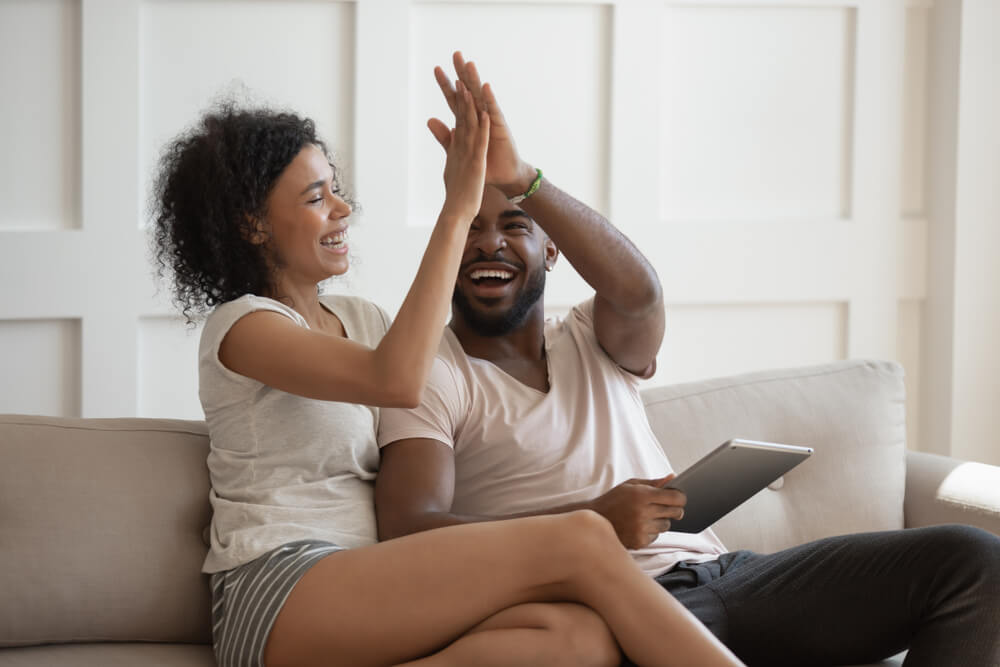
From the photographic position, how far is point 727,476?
1.53m

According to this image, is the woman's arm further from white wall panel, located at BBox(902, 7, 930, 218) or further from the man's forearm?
white wall panel, located at BBox(902, 7, 930, 218)

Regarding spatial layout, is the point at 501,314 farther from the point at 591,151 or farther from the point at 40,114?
the point at 40,114

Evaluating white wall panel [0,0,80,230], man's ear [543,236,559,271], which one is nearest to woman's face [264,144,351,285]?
man's ear [543,236,559,271]

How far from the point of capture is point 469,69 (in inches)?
62.0

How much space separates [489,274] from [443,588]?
66 cm

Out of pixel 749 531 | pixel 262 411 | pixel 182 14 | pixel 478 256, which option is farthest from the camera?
pixel 182 14

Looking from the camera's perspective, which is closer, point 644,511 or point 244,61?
point 644,511

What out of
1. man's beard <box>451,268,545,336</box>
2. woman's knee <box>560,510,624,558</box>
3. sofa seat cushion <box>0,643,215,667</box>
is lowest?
sofa seat cushion <box>0,643,215,667</box>

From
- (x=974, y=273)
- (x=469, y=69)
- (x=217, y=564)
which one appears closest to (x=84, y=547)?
(x=217, y=564)

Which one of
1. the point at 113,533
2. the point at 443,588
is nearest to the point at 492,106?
the point at 443,588

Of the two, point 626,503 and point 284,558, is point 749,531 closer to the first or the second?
point 626,503

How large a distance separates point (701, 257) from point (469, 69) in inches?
54.4

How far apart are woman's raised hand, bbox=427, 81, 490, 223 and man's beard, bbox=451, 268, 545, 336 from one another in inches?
14.6

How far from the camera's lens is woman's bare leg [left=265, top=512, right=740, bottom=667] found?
141 centimetres
